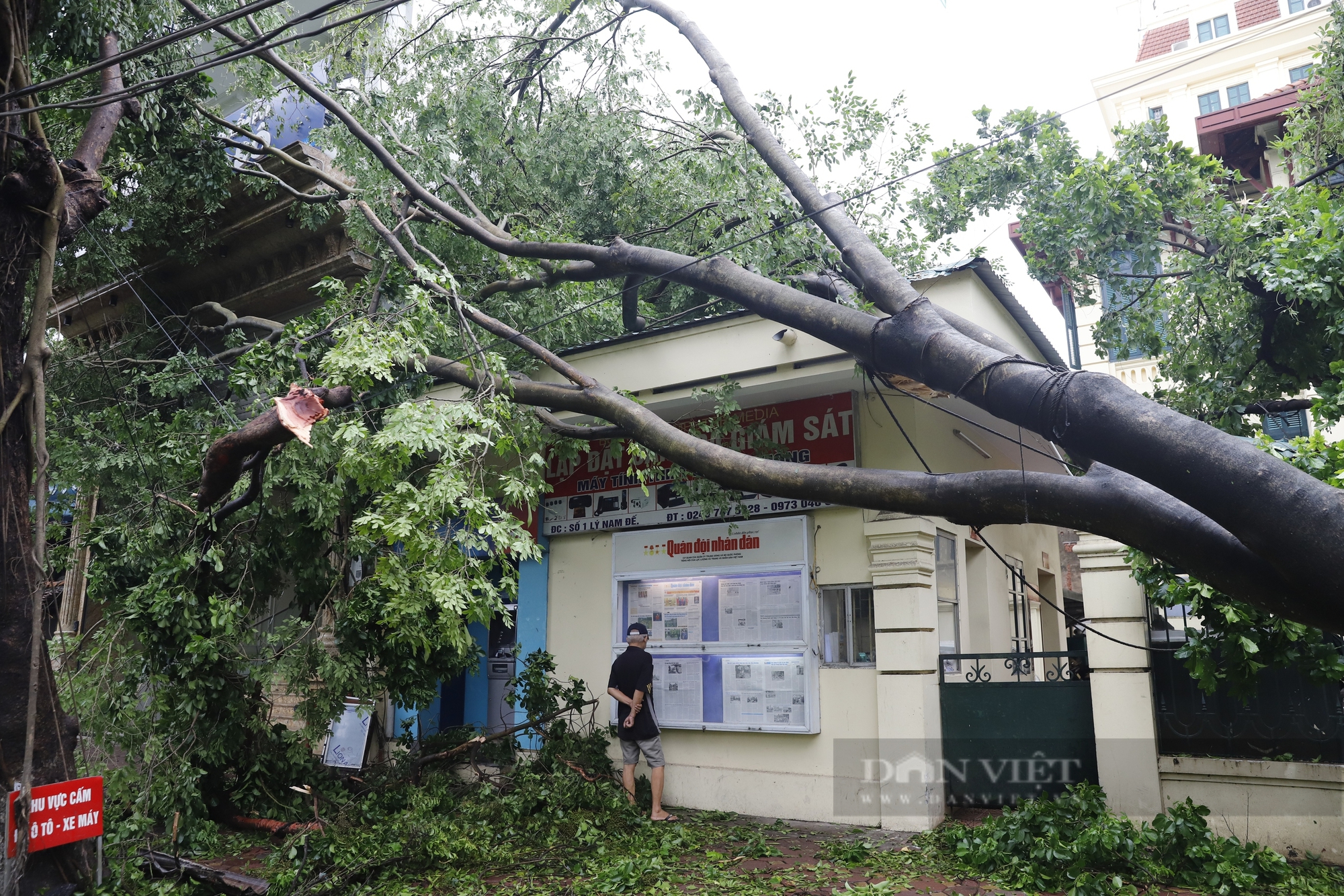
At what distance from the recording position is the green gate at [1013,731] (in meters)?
7.54

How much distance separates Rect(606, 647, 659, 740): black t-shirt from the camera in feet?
27.4

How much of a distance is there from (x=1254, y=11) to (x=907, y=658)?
37.0 m

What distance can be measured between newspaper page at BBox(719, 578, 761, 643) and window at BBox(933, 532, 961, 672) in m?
1.84

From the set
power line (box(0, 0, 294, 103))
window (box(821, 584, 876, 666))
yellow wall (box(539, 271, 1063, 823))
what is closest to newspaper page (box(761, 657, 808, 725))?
yellow wall (box(539, 271, 1063, 823))

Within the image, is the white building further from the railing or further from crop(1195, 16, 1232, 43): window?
the railing

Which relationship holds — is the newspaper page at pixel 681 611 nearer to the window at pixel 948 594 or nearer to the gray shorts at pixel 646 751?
the gray shorts at pixel 646 751

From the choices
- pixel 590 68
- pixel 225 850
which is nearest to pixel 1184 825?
pixel 225 850

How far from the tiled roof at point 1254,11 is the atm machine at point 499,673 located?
34.9m

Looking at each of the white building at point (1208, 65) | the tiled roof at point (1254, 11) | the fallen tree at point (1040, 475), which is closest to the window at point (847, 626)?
the fallen tree at point (1040, 475)

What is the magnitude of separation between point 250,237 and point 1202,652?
1348 centimetres

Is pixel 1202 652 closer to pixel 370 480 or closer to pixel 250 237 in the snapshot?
pixel 370 480

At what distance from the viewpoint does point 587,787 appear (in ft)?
27.7

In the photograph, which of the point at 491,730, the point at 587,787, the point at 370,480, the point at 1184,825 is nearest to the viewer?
the point at 370,480

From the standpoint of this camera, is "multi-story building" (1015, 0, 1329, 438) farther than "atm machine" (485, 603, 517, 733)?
Yes
